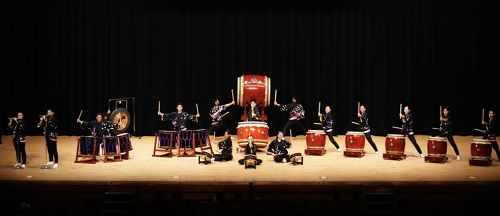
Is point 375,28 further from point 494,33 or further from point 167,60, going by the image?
point 167,60

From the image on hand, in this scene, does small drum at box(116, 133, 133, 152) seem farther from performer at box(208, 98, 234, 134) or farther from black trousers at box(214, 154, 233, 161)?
performer at box(208, 98, 234, 134)

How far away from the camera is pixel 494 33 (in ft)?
49.6

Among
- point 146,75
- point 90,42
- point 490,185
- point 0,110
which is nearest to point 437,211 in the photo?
point 490,185

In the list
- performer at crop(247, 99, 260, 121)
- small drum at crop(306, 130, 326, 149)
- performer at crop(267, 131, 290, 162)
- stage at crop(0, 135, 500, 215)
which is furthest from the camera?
performer at crop(247, 99, 260, 121)

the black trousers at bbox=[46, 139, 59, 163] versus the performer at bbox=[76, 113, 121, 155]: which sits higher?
the performer at bbox=[76, 113, 121, 155]

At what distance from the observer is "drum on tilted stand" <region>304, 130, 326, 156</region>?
12.1m

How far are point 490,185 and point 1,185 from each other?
7.71 m

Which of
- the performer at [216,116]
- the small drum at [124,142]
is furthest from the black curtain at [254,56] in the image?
the small drum at [124,142]

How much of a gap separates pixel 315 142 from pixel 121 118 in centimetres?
463

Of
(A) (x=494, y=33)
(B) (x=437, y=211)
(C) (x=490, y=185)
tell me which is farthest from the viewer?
(A) (x=494, y=33)

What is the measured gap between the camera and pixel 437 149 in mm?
11203

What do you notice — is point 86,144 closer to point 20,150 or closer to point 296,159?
point 20,150

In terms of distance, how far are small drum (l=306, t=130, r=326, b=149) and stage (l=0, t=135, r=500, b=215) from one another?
84cm

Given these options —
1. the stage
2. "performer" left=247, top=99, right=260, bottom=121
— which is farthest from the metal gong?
"performer" left=247, top=99, right=260, bottom=121
